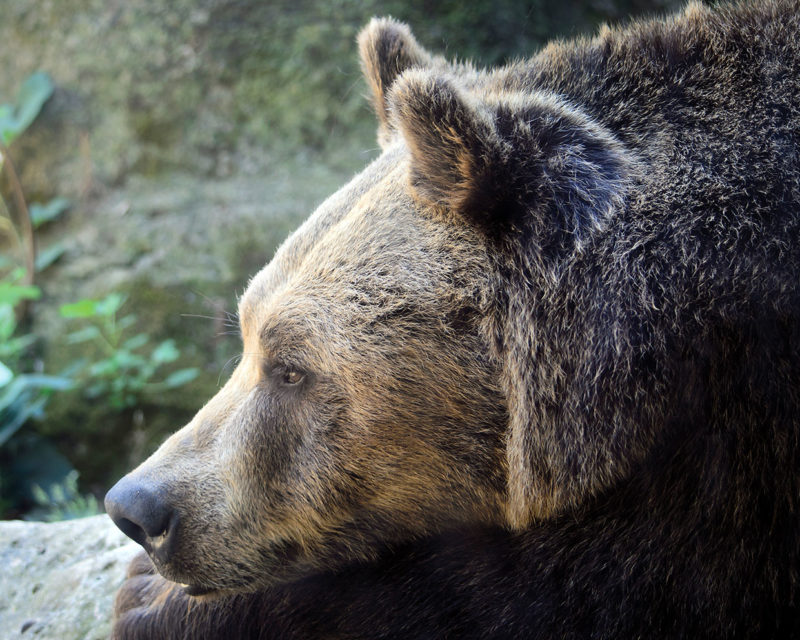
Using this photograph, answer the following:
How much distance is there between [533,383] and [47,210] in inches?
219

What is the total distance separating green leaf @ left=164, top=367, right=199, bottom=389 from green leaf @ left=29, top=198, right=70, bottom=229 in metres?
1.81

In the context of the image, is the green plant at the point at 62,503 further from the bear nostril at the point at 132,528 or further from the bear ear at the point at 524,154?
the bear ear at the point at 524,154

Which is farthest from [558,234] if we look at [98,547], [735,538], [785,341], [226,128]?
[226,128]

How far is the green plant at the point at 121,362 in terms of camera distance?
18.4 ft

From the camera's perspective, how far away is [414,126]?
2227 mm

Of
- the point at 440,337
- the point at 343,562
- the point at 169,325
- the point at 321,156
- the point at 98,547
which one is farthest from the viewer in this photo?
the point at 321,156

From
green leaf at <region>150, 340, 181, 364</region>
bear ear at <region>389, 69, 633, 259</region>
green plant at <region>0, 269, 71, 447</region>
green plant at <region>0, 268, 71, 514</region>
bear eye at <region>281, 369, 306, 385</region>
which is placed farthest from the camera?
green leaf at <region>150, 340, 181, 364</region>

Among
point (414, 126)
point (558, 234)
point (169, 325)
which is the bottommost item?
point (169, 325)

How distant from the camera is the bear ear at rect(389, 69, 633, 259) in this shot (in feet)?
7.02

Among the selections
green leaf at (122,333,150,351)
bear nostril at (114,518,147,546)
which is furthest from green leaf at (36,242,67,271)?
bear nostril at (114,518,147,546)

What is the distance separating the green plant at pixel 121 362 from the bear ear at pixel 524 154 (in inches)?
144

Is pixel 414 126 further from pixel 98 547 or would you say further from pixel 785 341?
pixel 98 547

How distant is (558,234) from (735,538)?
0.88m

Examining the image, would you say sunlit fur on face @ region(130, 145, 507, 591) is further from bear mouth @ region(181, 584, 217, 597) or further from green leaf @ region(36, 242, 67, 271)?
green leaf @ region(36, 242, 67, 271)
